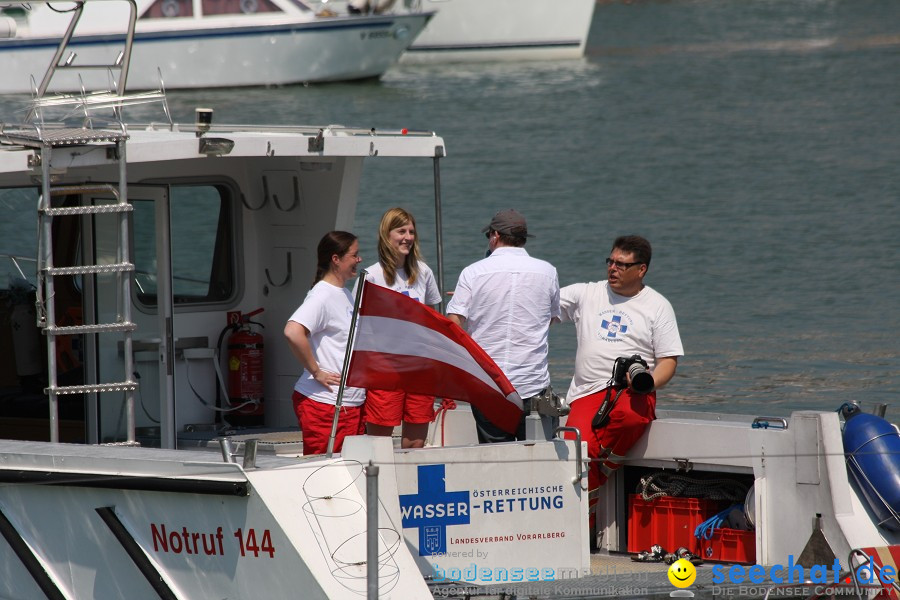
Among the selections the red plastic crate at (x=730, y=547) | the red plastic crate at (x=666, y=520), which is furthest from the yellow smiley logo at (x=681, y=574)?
the red plastic crate at (x=666, y=520)

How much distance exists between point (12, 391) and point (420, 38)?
36114mm

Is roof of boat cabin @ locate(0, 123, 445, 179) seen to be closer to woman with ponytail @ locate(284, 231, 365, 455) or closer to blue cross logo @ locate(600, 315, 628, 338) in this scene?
woman with ponytail @ locate(284, 231, 365, 455)

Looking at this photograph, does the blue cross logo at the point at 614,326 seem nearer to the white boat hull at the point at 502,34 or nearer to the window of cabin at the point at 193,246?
the window of cabin at the point at 193,246

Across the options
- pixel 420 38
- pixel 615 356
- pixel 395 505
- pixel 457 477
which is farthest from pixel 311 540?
pixel 420 38

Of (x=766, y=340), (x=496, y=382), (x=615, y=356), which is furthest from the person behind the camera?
(x=766, y=340)

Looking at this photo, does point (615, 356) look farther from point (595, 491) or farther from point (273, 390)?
point (273, 390)

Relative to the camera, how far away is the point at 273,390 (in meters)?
8.16

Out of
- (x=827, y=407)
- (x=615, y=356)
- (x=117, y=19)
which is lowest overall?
(x=827, y=407)

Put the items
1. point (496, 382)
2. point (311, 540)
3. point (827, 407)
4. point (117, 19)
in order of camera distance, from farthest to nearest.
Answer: point (117, 19)
point (827, 407)
point (496, 382)
point (311, 540)

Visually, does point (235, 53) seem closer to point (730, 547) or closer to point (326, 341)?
point (326, 341)

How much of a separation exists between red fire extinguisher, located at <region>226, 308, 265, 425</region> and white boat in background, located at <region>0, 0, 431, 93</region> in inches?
1116

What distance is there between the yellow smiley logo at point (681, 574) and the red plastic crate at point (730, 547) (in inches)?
30.2

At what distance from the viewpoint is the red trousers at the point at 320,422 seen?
20.6 feet

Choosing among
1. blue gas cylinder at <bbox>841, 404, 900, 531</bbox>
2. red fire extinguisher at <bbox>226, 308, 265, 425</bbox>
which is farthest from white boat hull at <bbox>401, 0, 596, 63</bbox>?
blue gas cylinder at <bbox>841, 404, 900, 531</bbox>
